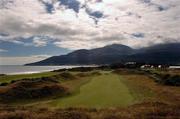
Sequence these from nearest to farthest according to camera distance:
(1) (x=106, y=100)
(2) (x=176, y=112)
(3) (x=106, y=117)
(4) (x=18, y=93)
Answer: (3) (x=106, y=117) → (2) (x=176, y=112) → (1) (x=106, y=100) → (4) (x=18, y=93)

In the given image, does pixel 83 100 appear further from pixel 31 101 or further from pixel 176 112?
pixel 176 112

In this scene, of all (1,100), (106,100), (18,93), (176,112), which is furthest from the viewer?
(18,93)

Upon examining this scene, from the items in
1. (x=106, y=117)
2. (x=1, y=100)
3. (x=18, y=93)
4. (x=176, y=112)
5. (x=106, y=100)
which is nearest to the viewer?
(x=106, y=117)

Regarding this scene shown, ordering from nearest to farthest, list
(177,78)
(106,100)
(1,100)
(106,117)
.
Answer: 1. (106,117)
2. (106,100)
3. (1,100)
4. (177,78)

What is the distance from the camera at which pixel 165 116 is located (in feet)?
52.7

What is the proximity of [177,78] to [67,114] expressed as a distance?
3918 centimetres

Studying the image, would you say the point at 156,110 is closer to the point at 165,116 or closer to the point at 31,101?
the point at 165,116

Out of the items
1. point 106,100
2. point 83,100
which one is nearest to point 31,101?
point 83,100

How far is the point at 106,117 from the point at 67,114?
8.49 feet

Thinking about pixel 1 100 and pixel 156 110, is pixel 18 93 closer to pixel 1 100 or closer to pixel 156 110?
pixel 1 100

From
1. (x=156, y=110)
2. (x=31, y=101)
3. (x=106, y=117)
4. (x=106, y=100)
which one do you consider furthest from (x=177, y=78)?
(x=106, y=117)

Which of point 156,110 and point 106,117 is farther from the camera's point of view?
point 156,110

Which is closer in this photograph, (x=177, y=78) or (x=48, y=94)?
(x=48, y=94)

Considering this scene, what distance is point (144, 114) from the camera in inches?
652
